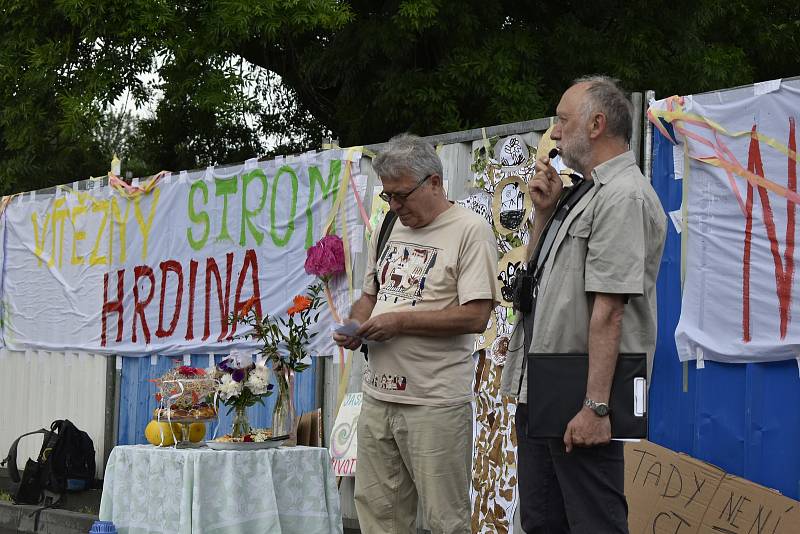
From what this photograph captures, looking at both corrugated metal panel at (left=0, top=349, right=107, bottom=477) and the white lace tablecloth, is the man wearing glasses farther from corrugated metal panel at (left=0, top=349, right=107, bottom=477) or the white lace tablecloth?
corrugated metal panel at (left=0, top=349, right=107, bottom=477)

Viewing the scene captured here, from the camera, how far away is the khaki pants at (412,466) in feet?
15.6

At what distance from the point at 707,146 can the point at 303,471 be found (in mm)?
2565

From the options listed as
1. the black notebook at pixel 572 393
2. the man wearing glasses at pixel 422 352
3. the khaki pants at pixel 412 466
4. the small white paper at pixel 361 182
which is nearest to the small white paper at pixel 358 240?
the small white paper at pixel 361 182

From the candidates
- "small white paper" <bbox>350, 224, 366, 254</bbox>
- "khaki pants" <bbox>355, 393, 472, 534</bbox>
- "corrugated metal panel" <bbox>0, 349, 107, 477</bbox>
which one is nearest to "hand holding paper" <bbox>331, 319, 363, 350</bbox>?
"khaki pants" <bbox>355, 393, 472, 534</bbox>

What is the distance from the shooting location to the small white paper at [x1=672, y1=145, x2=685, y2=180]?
615 cm

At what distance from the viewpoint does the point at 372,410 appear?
4.94m

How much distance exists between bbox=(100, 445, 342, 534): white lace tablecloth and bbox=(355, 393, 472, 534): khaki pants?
1.17m

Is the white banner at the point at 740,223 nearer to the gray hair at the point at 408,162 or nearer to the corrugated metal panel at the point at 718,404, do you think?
the corrugated metal panel at the point at 718,404

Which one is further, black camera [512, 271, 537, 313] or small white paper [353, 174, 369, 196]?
small white paper [353, 174, 369, 196]

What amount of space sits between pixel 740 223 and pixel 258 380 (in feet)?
8.17

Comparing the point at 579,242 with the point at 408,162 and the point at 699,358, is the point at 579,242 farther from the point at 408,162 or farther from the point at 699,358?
the point at 699,358

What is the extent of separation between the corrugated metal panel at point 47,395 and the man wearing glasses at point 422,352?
18.3 feet

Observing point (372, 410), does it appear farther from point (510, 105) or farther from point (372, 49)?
point (372, 49)

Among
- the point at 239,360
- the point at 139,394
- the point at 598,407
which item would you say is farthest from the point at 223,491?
the point at 139,394
